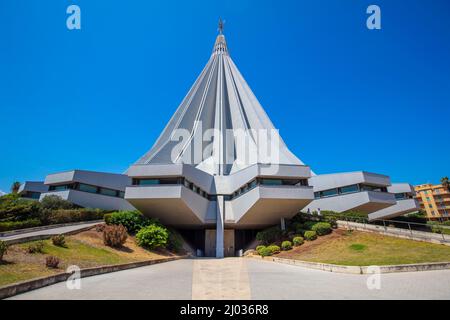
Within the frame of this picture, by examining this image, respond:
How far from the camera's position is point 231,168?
108 ft

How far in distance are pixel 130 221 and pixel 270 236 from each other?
12135 mm

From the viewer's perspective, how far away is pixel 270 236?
22.3 m

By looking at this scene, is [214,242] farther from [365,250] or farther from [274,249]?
[365,250]

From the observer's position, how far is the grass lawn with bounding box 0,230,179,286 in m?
8.01

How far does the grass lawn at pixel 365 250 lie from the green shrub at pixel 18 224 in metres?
19.0

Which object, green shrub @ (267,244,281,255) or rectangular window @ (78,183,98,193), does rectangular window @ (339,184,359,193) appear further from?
rectangular window @ (78,183,98,193)

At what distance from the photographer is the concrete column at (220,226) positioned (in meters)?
22.8

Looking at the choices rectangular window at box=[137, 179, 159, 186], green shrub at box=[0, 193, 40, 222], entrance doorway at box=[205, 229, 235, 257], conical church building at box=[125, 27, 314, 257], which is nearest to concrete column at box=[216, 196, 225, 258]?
conical church building at box=[125, 27, 314, 257]

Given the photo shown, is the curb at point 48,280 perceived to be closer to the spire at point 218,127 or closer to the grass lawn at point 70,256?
the grass lawn at point 70,256

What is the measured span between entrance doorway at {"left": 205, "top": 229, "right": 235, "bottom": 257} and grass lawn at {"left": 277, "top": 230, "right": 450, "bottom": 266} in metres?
7.36

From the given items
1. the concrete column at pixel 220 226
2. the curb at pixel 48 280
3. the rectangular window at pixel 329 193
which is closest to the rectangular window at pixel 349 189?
the rectangular window at pixel 329 193

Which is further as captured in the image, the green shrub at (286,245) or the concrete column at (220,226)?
the concrete column at (220,226)
